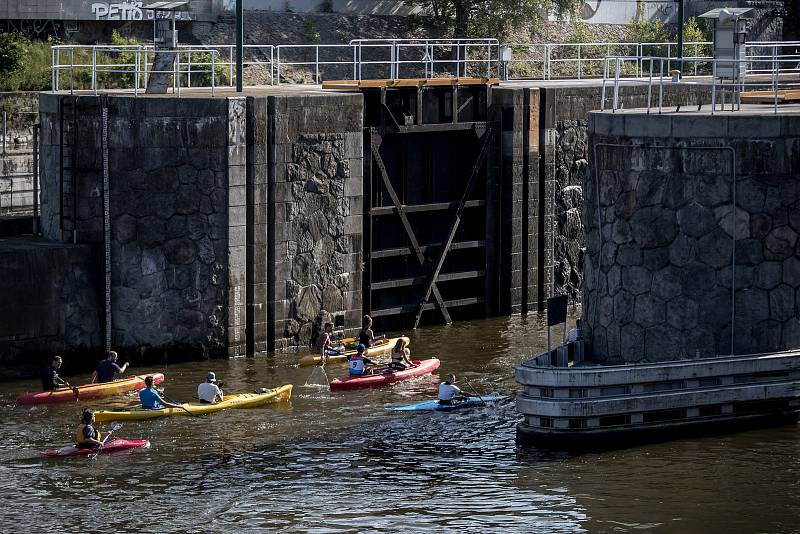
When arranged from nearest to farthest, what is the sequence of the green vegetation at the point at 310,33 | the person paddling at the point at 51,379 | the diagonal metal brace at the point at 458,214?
the person paddling at the point at 51,379
the diagonal metal brace at the point at 458,214
the green vegetation at the point at 310,33

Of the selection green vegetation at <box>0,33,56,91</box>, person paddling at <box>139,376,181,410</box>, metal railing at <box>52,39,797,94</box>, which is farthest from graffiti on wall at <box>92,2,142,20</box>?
person paddling at <box>139,376,181,410</box>

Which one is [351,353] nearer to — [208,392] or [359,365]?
[359,365]

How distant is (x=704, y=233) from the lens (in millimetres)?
25859

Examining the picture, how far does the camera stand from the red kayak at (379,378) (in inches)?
1196

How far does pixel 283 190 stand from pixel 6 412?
26.4ft

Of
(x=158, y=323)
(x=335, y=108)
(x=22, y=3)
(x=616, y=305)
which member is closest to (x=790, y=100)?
(x=616, y=305)

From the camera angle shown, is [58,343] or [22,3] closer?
[58,343]

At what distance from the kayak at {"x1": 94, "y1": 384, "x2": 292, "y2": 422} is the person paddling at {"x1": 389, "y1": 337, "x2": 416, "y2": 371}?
9.40 feet

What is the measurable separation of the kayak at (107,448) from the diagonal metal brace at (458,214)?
12.1m

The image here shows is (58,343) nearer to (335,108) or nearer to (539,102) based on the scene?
(335,108)

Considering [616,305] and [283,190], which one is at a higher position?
[283,190]

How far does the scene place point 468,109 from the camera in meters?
38.1

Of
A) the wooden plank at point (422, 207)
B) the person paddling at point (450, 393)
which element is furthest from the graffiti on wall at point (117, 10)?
the person paddling at point (450, 393)

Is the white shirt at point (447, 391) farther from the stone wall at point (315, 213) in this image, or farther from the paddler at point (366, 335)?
the stone wall at point (315, 213)
